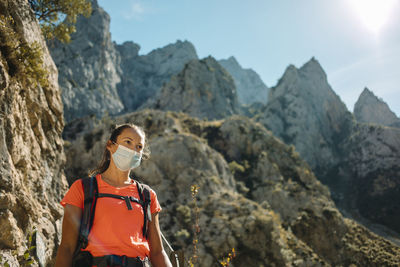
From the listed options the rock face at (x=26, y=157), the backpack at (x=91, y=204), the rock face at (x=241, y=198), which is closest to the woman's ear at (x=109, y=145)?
the backpack at (x=91, y=204)

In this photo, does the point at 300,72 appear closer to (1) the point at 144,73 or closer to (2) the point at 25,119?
(1) the point at 144,73

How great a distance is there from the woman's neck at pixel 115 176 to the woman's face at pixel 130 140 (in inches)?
10.9

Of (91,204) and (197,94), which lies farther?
(197,94)

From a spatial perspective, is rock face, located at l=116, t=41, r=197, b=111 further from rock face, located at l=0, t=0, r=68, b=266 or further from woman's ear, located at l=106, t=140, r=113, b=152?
woman's ear, located at l=106, t=140, r=113, b=152

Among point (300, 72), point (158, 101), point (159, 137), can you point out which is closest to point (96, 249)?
point (159, 137)

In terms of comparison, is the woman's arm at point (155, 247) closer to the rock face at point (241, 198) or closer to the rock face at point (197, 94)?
the rock face at point (241, 198)

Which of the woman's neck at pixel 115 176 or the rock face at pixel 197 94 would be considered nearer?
the woman's neck at pixel 115 176

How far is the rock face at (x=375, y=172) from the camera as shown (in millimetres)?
63688

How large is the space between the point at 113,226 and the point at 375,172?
294ft

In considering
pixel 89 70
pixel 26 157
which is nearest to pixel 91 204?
pixel 26 157

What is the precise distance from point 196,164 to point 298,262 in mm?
10642

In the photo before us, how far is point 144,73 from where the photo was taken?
→ 138375 millimetres

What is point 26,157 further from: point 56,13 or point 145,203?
Answer: point 56,13

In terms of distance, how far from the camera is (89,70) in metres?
95.6
